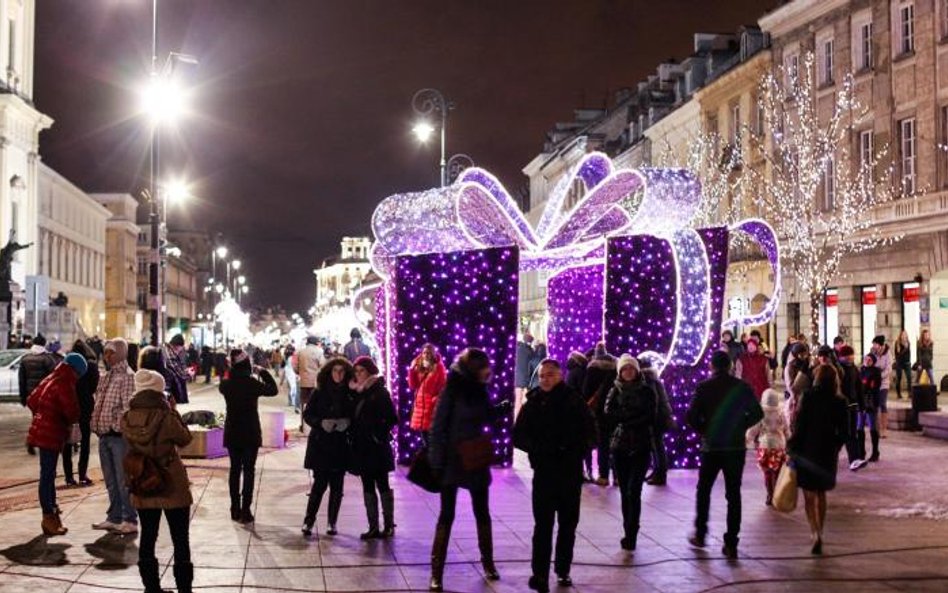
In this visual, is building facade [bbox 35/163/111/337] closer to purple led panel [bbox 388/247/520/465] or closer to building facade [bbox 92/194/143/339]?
building facade [bbox 92/194/143/339]

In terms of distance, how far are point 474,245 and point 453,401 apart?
29.9ft

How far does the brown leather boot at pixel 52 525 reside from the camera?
11.1 metres

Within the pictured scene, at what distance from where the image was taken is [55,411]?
37.9 feet

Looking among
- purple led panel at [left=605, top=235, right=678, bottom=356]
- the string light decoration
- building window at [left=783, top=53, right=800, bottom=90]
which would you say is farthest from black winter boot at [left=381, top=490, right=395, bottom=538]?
building window at [left=783, top=53, right=800, bottom=90]

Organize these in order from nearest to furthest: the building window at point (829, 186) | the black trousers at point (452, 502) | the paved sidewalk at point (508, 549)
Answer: the black trousers at point (452, 502) → the paved sidewalk at point (508, 549) → the building window at point (829, 186)

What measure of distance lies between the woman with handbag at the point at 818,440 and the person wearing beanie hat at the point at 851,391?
5.48m

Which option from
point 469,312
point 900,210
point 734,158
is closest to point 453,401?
point 469,312

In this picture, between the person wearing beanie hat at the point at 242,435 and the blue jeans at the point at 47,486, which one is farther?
the person wearing beanie hat at the point at 242,435

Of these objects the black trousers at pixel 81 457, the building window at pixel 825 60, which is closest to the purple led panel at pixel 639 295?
the black trousers at pixel 81 457

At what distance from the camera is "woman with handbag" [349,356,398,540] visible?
1102 cm

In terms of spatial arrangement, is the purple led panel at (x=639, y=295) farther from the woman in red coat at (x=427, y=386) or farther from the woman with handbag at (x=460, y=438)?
the woman with handbag at (x=460, y=438)

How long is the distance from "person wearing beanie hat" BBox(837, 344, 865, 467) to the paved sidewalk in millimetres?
1721

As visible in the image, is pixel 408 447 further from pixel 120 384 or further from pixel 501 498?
pixel 120 384

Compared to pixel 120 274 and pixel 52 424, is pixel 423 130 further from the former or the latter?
pixel 120 274
